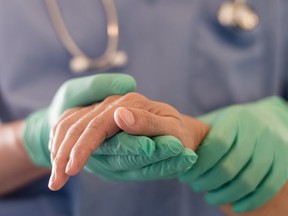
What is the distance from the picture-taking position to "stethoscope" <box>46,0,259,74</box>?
2.37 ft

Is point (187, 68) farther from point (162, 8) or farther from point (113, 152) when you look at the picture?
point (113, 152)

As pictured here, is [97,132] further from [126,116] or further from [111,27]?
[111,27]

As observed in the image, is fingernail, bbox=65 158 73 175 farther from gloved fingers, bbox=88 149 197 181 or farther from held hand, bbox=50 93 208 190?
gloved fingers, bbox=88 149 197 181

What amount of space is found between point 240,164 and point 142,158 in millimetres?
→ 158

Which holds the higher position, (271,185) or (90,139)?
(90,139)

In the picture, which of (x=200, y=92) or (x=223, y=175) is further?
(x=200, y=92)

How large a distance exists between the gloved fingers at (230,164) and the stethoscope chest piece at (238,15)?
0.24m

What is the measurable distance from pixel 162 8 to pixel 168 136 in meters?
0.35

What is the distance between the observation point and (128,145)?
479mm

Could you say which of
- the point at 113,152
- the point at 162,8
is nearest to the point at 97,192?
the point at 113,152

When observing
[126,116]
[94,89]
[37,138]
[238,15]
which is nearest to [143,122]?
[126,116]

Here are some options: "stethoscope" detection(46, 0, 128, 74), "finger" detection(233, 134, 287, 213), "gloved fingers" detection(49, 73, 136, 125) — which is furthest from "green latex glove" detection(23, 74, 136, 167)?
"finger" detection(233, 134, 287, 213)

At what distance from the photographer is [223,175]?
0.58 metres

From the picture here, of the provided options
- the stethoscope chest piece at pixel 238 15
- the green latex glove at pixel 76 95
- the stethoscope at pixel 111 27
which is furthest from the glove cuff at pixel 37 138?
the stethoscope chest piece at pixel 238 15
